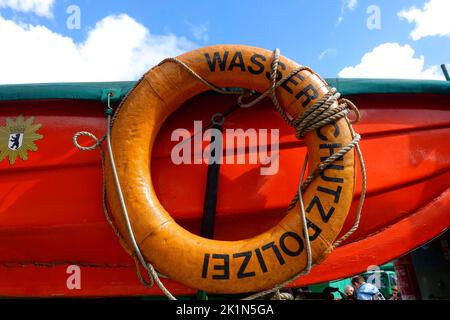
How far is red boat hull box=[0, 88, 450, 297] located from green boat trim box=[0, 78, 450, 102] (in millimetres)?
156

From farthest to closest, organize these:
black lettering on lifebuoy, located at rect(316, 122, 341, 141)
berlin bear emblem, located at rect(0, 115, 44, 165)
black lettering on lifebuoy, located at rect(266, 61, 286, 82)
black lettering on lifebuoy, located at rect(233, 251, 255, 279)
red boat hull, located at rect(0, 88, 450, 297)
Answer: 1. berlin bear emblem, located at rect(0, 115, 44, 165)
2. red boat hull, located at rect(0, 88, 450, 297)
3. black lettering on lifebuoy, located at rect(266, 61, 286, 82)
4. black lettering on lifebuoy, located at rect(316, 122, 341, 141)
5. black lettering on lifebuoy, located at rect(233, 251, 255, 279)

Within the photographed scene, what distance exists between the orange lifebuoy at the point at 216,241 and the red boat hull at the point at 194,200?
322 mm

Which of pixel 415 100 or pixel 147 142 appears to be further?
pixel 415 100

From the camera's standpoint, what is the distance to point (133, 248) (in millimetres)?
1582

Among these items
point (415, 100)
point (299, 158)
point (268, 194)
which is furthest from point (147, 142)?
point (415, 100)

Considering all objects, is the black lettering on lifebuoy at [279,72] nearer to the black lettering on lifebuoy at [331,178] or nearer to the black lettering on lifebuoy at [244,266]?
the black lettering on lifebuoy at [331,178]

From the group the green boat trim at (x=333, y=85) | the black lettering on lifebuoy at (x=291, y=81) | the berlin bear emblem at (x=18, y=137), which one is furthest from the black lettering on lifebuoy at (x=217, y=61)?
the berlin bear emblem at (x=18, y=137)

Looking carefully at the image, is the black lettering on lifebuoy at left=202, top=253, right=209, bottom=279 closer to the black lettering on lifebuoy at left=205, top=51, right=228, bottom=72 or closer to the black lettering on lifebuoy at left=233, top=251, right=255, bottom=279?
the black lettering on lifebuoy at left=233, top=251, right=255, bottom=279

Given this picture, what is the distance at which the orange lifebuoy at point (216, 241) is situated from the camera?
1526 millimetres

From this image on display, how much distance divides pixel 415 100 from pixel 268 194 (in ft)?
3.87

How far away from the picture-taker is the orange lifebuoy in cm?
153

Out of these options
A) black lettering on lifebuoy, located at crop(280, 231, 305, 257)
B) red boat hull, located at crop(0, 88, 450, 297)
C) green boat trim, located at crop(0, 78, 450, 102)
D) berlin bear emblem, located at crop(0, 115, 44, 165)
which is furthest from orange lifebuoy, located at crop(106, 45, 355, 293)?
berlin bear emblem, located at crop(0, 115, 44, 165)
